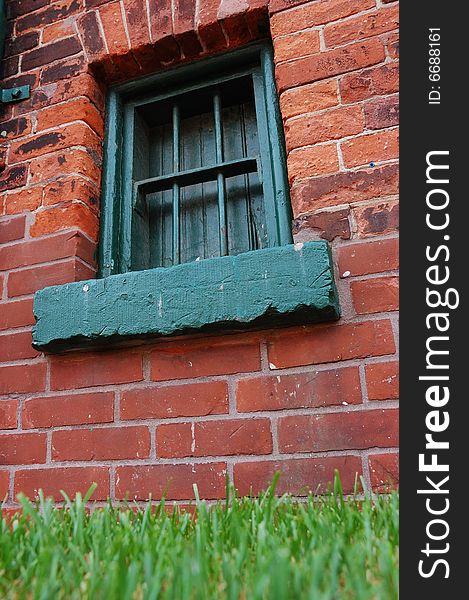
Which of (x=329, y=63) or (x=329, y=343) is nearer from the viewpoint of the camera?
(x=329, y=343)

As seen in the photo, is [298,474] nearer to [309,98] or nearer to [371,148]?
[371,148]

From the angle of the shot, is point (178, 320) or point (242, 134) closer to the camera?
point (178, 320)

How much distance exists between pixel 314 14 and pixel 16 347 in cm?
161

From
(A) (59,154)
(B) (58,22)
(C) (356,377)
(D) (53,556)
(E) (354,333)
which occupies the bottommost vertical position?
(D) (53,556)

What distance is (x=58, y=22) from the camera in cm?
216

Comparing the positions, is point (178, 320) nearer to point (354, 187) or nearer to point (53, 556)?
point (354, 187)

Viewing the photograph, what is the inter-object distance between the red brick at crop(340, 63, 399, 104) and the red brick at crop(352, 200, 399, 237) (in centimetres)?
40

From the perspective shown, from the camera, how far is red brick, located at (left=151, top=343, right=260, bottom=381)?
4.97 ft

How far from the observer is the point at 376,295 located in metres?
1.47

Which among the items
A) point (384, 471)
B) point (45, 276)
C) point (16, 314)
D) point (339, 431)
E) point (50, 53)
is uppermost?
point (50, 53)

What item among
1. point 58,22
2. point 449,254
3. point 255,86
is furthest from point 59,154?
point 449,254

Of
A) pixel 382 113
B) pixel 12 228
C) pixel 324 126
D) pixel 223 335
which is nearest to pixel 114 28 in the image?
pixel 12 228

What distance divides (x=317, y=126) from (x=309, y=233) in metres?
0.39

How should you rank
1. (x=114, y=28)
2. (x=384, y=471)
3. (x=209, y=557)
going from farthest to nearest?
1. (x=114, y=28)
2. (x=384, y=471)
3. (x=209, y=557)
